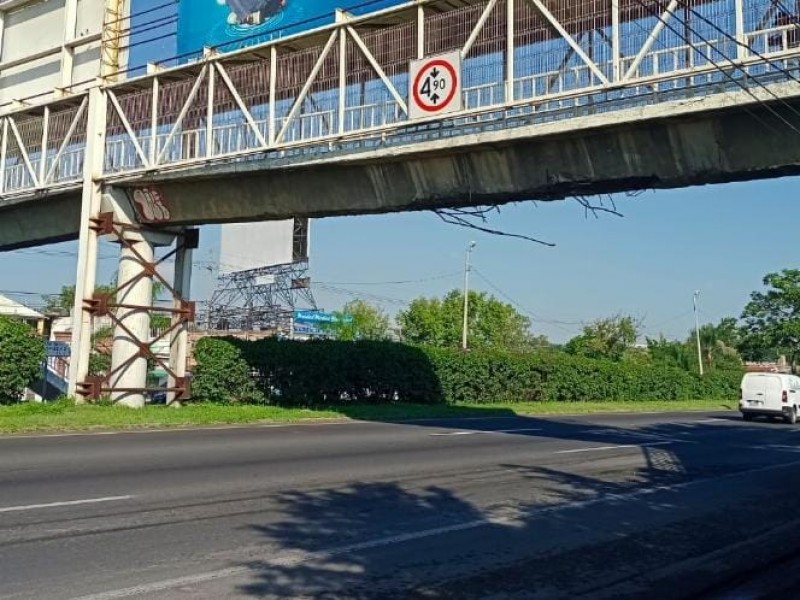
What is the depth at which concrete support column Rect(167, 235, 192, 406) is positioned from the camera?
24844mm

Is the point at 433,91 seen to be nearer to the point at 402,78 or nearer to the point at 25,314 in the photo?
the point at 402,78

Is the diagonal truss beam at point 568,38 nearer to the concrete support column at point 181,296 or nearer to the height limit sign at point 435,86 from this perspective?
the height limit sign at point 435,86

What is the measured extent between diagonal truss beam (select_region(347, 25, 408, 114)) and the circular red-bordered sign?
342 mm

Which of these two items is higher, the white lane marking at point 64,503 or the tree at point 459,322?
the tree at point 459,322

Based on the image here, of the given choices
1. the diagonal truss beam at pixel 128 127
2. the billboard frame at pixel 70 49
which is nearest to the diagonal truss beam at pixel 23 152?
the billboard frame at pixel 70 49

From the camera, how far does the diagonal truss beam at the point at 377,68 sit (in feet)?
60.8

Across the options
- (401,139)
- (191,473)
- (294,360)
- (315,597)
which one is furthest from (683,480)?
(294,360)

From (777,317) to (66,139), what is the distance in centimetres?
5701

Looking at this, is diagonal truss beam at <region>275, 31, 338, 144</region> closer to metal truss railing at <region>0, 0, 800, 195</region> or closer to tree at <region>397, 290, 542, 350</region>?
metal truss railing at <region>0, 0, 800, 195</region>

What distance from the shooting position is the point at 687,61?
1560 centimetres

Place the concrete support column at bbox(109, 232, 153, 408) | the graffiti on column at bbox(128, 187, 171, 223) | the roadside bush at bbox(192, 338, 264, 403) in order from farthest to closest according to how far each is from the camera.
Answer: the roadside bush at bbox(192, 338, 264, 403) → the graffiti on column at bbox(128, 187, 171, 223) → the concrete support column at bbox(109, 232, 153, 408)

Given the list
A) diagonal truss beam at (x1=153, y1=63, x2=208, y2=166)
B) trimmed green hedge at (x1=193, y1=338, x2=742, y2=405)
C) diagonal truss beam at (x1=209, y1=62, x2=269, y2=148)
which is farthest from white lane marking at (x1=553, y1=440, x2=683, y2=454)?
diagonal truss beam at (x1=153, y1=63, x2=208, y2=166)

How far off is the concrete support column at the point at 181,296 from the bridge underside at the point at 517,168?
1.63m

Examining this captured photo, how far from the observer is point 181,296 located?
82.0 feet
